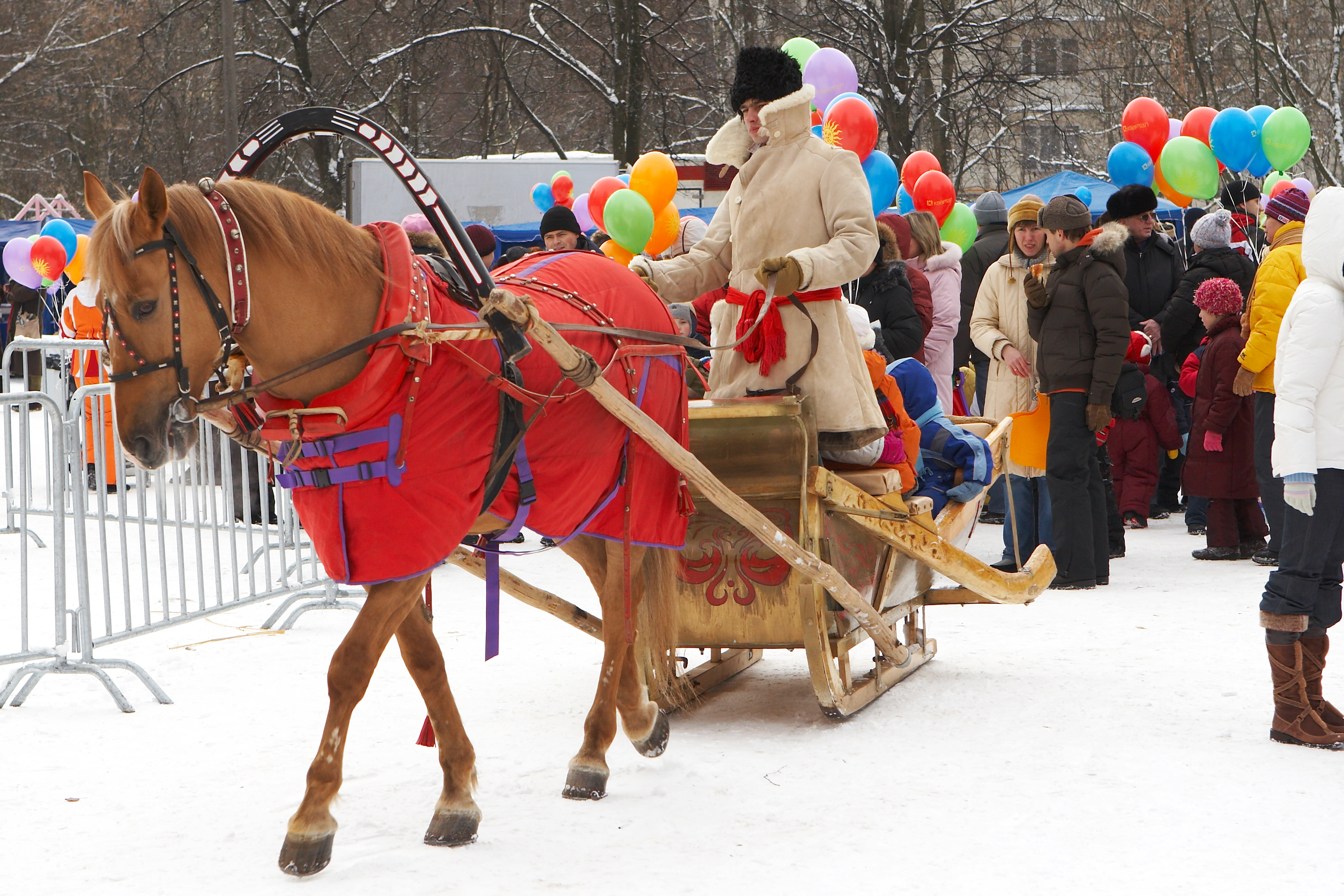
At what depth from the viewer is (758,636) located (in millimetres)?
4391

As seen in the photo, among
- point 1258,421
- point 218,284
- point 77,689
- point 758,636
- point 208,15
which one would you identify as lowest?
point 77,689

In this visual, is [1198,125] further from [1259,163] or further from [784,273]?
[784,273]

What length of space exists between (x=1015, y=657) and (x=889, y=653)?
3.76 feet

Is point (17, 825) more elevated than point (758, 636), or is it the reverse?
point (758, 636)

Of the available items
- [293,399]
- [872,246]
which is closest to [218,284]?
[293,399]

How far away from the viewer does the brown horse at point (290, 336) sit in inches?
109

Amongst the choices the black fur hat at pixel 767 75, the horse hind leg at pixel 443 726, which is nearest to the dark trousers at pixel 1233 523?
the black fur hat at pixel 767 75

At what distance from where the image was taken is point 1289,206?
5066mm

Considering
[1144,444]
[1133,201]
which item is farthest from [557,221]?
[1144,444]

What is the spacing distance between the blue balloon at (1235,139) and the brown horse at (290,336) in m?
7.20

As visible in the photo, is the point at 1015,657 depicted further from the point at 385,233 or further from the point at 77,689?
the point at 77,689

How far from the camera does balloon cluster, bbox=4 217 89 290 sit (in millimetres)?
13125

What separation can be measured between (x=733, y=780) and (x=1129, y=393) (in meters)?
3.98

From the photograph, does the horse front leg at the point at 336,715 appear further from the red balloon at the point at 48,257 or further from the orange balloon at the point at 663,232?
the red balloon at the point at 48,257
